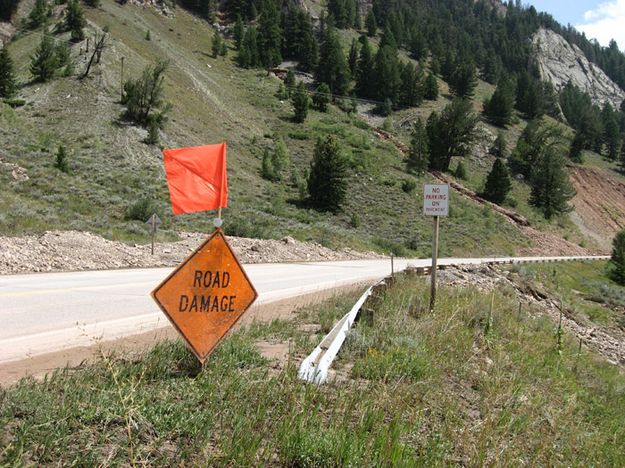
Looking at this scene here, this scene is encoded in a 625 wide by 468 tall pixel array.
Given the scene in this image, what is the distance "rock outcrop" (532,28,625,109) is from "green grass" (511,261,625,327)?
133509 millimetres

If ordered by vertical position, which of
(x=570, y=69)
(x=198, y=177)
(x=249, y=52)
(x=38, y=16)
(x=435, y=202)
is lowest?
(x=435, y=202)

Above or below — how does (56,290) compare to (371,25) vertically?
below

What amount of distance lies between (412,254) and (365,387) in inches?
1322

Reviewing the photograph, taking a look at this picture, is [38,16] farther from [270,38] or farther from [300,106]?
[270,38]

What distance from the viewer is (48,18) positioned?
2603 inches

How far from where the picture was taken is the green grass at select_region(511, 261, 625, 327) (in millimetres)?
23906

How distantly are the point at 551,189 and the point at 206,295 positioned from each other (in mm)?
67929

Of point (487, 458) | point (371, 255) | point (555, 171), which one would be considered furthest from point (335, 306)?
point (555, 171)

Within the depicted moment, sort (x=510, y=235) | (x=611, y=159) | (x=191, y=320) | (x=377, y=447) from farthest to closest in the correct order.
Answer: (x=611, y=159), (x=510, y=235), (x=191, y=320), (x=377, y=447)

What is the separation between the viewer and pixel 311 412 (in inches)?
157

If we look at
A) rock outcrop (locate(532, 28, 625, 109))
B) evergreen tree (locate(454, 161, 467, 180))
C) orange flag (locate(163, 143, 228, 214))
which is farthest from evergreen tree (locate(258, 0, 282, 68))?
orange flag (locate(163, 143, 228, 214))

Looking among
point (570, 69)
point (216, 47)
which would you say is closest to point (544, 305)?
point (216, 47)

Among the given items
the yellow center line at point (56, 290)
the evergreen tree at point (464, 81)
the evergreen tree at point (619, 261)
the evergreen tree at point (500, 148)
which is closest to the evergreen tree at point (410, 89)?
the evergreen tree at point (464, 81)

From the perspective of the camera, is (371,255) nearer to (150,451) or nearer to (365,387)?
(365,387)
